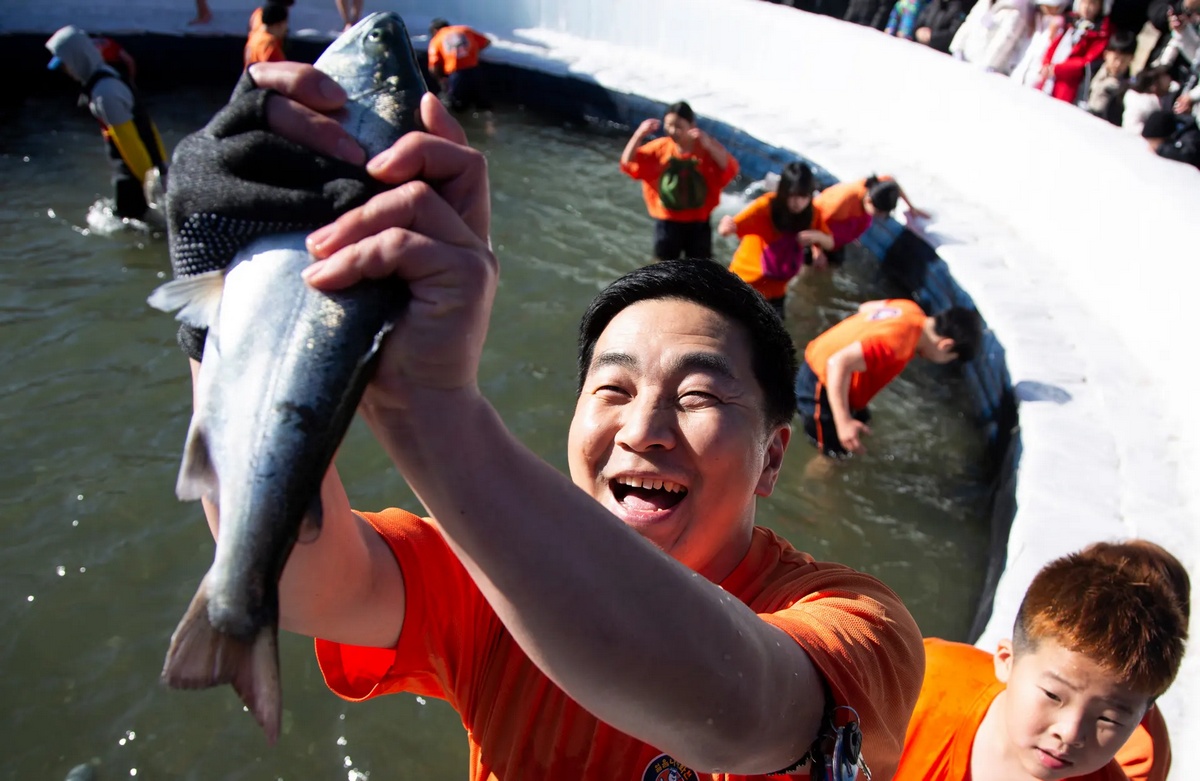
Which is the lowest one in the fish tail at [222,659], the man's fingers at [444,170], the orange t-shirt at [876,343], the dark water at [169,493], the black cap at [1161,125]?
the dark water at [169,493]

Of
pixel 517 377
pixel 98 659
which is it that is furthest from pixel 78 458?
pixel 517 377

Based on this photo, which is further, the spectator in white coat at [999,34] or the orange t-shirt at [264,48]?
the orange t-shirt at [264,48]

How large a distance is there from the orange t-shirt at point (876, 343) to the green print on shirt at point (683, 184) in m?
2.63

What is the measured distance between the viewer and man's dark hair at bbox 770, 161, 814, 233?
23.8 ft

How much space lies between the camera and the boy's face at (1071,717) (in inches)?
94.9

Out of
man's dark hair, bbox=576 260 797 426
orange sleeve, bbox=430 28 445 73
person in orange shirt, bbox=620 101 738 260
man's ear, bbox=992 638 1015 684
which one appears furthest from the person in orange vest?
man's ear, bbox=992 638 1015 684

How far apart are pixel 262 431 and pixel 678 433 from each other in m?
0.90

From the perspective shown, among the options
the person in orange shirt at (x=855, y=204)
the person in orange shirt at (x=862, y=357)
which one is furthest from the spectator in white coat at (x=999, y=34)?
the person in orange shirt at (x=862, y=357)

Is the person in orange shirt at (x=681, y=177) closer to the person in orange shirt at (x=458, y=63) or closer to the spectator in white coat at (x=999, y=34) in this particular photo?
the spectator in white coat at (x=999, y=34)

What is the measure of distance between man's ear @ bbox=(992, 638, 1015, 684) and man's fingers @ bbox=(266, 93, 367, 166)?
7.89 ft

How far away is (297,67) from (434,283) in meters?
0.47

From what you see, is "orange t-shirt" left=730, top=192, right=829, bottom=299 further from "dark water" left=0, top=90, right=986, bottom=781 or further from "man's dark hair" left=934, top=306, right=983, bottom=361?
"man's dark hair" left=934, top=306, right=983, bottom=361

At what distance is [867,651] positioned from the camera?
1.52 meters

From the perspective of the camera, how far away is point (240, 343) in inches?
52.6
